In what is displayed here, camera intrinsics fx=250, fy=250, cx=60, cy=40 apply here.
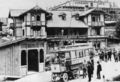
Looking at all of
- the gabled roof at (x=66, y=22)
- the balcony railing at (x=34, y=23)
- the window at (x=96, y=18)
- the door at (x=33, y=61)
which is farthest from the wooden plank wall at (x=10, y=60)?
the window at (x=96, y=18)

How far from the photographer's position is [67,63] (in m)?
23.3

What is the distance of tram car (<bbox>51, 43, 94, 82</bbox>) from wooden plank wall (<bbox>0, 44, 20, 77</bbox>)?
7118mm

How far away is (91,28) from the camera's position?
54375 mm

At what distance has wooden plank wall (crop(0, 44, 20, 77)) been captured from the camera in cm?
3055

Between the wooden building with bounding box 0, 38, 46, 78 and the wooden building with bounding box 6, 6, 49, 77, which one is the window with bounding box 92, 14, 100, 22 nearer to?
the wooden building with bounding box 6, 6, 49, 77

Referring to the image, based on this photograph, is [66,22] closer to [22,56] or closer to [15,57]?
[22,56]

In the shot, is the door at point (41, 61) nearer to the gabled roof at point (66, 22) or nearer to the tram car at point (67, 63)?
the tram car at point (67, 63)

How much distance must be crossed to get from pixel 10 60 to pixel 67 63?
10161 millimetres

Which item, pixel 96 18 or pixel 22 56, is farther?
pixel 96 18

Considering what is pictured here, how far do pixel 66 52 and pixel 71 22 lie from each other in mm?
28961

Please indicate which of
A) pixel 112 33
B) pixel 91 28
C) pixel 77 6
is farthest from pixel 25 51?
pixel 77 6

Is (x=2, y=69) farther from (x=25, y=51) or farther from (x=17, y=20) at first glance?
(x=17, y=20)

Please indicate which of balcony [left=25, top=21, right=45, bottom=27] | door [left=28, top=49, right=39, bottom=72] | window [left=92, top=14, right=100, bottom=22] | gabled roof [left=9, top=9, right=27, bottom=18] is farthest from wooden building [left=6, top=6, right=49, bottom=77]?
window [left=92, top=14, right=100, bottom=22]

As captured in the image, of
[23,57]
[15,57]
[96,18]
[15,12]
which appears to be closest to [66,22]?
[96,18]
